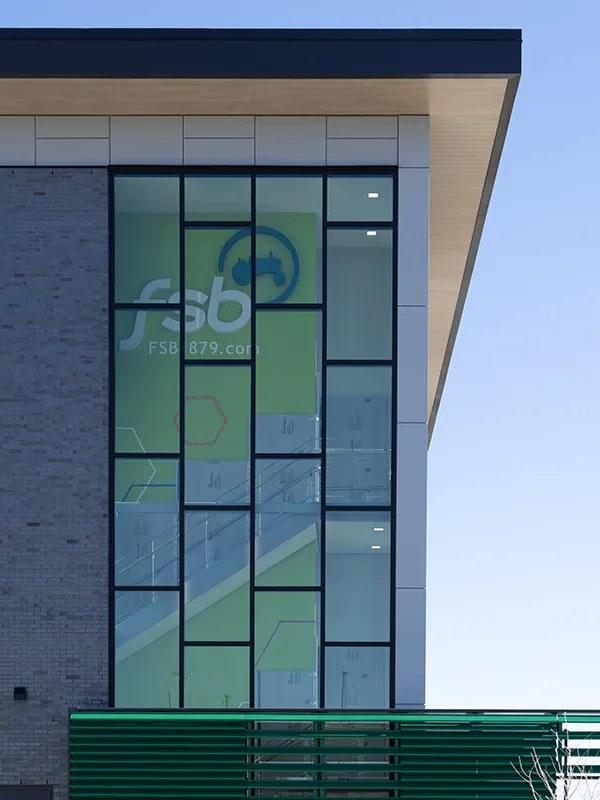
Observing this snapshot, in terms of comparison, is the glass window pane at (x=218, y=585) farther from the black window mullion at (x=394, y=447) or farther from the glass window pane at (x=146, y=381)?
the black window mullion at (x=394, y=447)

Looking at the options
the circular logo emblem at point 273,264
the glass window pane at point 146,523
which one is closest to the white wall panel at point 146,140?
the circular logo emblem at point 273,264

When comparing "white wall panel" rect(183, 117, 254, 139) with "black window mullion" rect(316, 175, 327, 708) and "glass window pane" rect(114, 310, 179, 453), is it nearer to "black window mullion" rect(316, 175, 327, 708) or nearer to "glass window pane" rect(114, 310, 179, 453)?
"black window mullion" rect(316, 175, 327, 708)

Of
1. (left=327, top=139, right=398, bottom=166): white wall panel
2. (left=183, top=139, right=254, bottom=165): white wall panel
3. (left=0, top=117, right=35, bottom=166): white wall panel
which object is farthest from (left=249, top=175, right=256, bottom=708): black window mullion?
(left=0, top=117, right=35, bottom=166): white wall panel

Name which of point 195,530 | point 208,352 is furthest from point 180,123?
point 195,530

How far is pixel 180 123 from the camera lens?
18234mm

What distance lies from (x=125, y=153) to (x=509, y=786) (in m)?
9.63

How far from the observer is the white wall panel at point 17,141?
1820 cm

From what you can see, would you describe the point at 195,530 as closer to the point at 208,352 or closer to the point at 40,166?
the point at 208,352

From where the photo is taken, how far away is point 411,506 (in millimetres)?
17781

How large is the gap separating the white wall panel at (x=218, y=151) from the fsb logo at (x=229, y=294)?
3.20ft

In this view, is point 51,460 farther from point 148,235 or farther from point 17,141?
point 17,141

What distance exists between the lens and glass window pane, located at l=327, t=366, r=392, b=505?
1789 centimetres

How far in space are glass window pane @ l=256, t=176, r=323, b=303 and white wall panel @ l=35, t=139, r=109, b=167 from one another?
2.15 m

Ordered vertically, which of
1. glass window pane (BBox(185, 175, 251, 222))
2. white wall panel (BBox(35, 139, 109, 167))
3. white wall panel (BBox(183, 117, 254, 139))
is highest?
white wall panel (BBox(183, 117, 254, 139))
